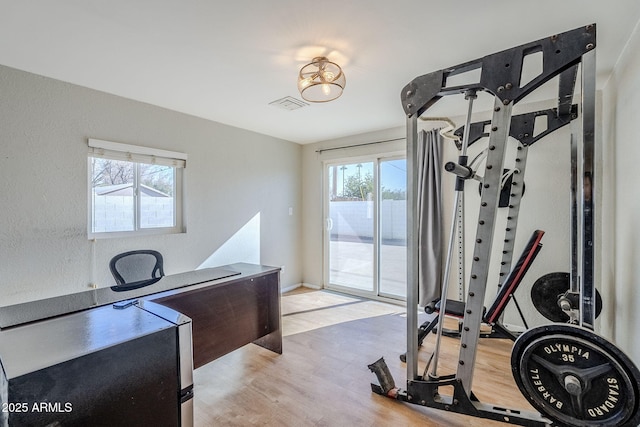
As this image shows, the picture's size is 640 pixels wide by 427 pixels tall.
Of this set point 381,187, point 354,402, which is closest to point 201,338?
point 354,402

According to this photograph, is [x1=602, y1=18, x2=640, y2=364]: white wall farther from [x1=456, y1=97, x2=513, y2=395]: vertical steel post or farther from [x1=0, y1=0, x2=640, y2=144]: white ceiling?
[x1=456, y1=97, x2=513, y2=395]: vertical steel post

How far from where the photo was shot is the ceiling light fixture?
2.10 m

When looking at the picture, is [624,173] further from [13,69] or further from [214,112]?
[13,69]

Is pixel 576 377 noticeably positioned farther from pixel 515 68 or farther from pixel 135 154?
pixel 135 154

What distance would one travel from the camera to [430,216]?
11.6ft

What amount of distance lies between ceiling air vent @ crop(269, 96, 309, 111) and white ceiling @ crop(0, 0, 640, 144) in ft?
0.64

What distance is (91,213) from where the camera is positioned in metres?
2.67

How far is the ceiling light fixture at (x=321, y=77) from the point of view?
6.89ft

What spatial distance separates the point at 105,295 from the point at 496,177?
221 centimetres

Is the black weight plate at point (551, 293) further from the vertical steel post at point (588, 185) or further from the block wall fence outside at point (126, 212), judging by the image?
the block wall fence outside at point (126, 212)

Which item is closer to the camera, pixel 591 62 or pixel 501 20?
pixel 591 62

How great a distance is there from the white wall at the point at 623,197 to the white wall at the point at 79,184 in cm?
362

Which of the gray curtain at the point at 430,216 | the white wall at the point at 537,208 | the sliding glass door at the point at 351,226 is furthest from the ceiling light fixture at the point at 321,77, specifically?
the sliding glass door at the point at 351,226

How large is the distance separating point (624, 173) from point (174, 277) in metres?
3.26
